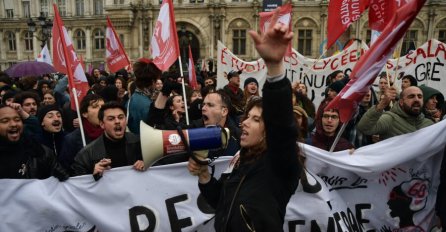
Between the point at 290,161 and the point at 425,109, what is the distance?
394 centimetres

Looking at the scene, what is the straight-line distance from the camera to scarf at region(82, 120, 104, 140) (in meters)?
4.11

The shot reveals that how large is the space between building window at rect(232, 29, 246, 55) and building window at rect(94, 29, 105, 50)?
44.3 ft

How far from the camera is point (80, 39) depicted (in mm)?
A: 37500

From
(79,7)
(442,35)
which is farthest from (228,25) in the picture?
(442,35)

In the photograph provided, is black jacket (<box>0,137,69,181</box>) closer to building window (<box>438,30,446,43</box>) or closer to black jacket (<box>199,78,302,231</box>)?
black jacket (<box>199,78,302,231</box>)

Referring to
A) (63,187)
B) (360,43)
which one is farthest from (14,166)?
(360,43)

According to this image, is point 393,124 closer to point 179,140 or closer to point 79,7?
point 179,140

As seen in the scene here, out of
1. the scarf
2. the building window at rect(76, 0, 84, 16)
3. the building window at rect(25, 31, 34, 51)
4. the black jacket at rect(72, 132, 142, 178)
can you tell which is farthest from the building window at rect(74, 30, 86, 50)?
the black jacket at rect(72, 132, 142, 178)

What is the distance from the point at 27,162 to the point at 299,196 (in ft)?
7.52

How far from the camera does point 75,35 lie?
37469 millimetres

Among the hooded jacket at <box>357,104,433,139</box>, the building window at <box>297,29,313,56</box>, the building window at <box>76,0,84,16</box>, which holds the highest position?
the building window at <box>76,0,84,16</box>

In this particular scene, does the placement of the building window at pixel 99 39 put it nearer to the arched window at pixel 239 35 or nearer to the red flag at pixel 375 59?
the arched window at pixel 239 35

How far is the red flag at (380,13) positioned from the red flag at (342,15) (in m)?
0.83

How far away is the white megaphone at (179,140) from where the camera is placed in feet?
7.18
